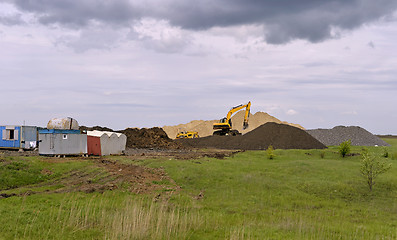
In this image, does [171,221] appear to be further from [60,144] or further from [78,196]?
[60,144]

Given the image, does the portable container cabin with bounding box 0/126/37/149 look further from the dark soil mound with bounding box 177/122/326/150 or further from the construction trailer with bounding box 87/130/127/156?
the dark soil mound with bounding box 177/122/326/150

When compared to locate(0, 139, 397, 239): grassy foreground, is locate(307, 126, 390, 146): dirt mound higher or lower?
higher

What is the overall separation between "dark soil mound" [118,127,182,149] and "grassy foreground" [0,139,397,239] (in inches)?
991

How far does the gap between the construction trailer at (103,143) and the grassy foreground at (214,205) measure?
271 inches

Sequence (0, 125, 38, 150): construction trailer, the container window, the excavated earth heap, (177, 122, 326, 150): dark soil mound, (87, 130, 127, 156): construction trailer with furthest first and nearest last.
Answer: (177, 122, 326, 150): dark soil mound < the excavated earth heap < the container window < (0, 125, 38, 150): construction trailer < (87, 130, 127, 156): construction trailer

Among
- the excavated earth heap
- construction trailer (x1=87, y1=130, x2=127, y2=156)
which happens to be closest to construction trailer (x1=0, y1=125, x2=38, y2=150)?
construction trailer (x1=87, y1=130, x2=127, y2=156)

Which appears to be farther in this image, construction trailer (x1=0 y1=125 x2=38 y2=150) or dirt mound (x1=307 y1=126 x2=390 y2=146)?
dirt mound (x1=307 y1=126 x2=390 y2=146)

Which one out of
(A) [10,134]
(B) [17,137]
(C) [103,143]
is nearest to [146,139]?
(C) [103,143]

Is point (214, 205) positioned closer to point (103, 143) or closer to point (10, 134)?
point (103, 143)

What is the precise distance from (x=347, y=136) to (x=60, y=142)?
56.7 metres

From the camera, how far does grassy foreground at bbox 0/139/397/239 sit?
47.1ft

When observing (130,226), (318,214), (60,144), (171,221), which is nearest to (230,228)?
(171,221)

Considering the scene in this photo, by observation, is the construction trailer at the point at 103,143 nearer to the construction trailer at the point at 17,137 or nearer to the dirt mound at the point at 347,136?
the construction trailer at the point at 17,137

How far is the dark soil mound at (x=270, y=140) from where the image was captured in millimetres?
57344
